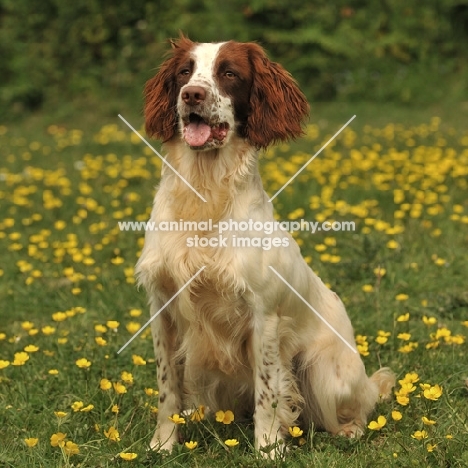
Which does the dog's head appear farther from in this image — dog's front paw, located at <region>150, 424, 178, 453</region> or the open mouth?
dog's front paw, located at <region>150, 424, 178, 453</region>

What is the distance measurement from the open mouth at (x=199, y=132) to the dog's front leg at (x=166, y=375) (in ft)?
2.10

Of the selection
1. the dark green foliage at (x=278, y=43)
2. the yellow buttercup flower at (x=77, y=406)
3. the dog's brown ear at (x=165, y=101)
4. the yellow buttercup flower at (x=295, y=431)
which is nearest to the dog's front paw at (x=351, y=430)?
the yellow buttercup flower at (x=295, y=431)

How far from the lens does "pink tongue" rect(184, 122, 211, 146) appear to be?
3.25 meters

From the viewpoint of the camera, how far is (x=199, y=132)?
326cm

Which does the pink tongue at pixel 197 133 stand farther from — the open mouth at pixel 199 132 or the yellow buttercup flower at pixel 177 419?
the yellow buttercup flower at pixel 177 419

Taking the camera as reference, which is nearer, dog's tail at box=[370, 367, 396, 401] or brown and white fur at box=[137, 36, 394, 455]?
brown and white fur at box=[137, 36, 394, 455]

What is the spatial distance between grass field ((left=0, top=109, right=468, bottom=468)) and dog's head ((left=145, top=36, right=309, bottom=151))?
0.98m

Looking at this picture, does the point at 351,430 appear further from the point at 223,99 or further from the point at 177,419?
the point at 223,99

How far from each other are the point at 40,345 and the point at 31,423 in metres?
0.78

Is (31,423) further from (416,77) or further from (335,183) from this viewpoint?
(416,77)

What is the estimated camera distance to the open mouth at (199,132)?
3.24m

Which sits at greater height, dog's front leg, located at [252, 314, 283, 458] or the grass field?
dog's front leg, located at [252, 314, 283, 458]

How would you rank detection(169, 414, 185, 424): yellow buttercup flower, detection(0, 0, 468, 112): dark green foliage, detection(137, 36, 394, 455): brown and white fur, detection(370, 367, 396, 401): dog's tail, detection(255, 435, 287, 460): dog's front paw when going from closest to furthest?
detection(255, 435, 287, 460): dog's front paw → detection(169, 414, 185, 424): yellow buttercup flower → detection(137, 36, 394, 455): brown and white fur → detection(370, 367, 396, 401): dog's tail → detection(0, 0, 468, 112): dark green foliage

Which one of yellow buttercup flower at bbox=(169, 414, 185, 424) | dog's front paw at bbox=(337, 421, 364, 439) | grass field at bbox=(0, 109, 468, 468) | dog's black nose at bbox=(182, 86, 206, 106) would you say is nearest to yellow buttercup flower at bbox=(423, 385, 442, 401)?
grass field at bbox=(0, 109, 468, 468)
